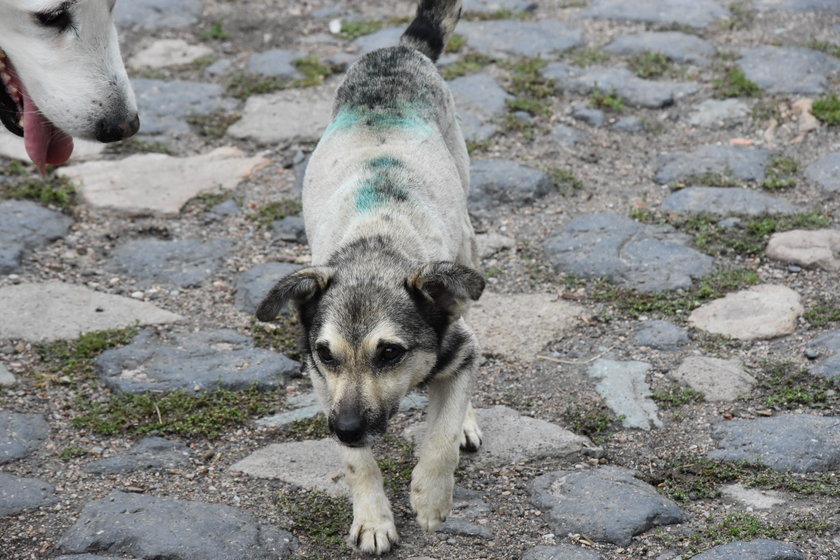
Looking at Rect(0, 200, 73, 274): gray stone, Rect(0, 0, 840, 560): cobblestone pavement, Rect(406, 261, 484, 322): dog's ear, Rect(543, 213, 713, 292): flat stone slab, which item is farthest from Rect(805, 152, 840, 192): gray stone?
Rect(0, 200, 73, 274): gray stone

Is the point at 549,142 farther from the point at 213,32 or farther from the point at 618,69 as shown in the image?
the point at 213,32

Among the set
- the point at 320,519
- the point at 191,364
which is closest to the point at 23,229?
the point at 191,364

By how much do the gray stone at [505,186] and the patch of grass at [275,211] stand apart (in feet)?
3.82

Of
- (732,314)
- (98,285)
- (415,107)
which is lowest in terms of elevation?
(98,285)

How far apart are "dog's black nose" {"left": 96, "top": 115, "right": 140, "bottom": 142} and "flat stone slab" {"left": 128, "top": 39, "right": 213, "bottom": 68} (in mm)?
4496

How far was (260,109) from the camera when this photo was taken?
8.52 m

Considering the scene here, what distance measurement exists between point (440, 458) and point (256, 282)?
2357 millimetres

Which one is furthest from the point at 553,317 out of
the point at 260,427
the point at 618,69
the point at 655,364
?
the point at 618,69

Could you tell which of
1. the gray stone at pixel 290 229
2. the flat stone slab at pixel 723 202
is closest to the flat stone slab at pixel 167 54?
the gray stone at pixel 290 229

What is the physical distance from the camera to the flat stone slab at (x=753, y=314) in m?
5.80

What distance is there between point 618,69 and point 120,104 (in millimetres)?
4994

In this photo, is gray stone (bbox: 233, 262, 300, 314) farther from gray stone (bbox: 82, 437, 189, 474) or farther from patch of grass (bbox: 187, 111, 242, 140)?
patch of grass (bbox: 187, 111, 242, 140)

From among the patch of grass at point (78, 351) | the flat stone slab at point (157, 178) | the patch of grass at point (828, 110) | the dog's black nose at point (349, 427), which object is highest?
the dog's black nose at point (349, 427)

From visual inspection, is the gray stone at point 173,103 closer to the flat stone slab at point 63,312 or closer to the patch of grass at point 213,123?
the patch of grass at point 213,123
